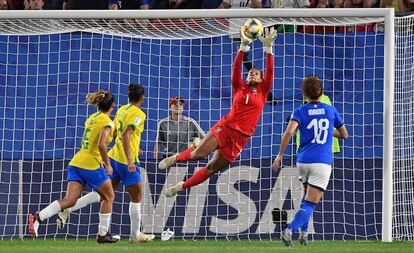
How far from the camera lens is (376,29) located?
17.1 m

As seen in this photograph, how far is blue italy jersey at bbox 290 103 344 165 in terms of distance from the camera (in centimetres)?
1384

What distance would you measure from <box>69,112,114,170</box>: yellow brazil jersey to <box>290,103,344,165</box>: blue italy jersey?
2.44 metres

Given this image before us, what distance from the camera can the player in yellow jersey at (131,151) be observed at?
49.1 ft

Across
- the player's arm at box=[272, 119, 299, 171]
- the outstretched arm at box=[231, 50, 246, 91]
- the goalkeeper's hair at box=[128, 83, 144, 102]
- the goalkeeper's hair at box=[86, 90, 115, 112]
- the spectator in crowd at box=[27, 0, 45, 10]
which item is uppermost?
the spectator in crowd at box=[27, 0, 45, 10]

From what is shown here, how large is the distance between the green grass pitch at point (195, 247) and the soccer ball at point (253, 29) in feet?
8.36

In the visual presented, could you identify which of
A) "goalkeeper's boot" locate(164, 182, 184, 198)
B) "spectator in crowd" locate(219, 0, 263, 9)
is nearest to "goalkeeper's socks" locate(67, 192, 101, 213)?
"goalkeeper's boot" locate(164, 182, 184, 198)

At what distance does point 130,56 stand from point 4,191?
263 cm

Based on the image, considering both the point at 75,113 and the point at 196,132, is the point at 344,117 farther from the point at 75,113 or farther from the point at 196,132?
the point at 75,113

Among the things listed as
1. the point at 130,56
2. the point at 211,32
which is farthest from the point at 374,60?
the point at 130,56

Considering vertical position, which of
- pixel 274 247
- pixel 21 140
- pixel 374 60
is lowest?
pixel 274 247

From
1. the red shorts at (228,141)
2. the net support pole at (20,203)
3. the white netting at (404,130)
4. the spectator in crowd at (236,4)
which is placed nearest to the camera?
the red shorts at (228,141)

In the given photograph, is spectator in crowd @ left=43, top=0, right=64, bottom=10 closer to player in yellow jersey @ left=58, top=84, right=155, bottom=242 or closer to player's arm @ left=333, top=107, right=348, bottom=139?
player in yellow jersey @ left=58, top=84, right=155, bottom=242

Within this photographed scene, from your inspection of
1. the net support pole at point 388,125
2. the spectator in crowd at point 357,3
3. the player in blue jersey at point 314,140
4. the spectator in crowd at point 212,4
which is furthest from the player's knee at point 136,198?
the spectator in crowd at point 357,3

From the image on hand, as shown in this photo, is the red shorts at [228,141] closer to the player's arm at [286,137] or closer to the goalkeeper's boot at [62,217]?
the player's arm at [286,137]
